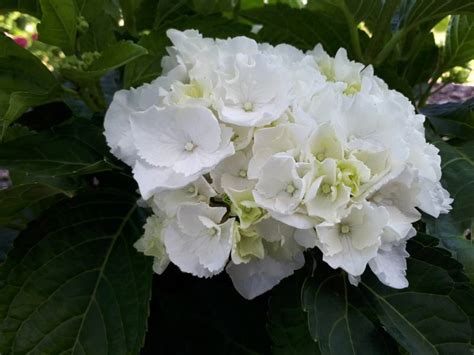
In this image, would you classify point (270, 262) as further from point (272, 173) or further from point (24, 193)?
point (24, 193)

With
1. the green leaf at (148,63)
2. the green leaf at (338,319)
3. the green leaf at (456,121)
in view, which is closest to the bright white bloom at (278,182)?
the green leaf at (338,319)

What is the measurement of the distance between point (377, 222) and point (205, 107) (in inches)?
6.4

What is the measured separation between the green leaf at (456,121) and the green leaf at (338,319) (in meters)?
0.28

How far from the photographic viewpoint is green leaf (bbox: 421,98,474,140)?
0.77 m

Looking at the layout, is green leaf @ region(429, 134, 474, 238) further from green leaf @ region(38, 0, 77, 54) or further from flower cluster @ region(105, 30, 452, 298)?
green leaf @ region(38, 0, 77, 54)

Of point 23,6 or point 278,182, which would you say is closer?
point 278,182

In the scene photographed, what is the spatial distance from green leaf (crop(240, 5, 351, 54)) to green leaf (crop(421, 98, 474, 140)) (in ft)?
0.48

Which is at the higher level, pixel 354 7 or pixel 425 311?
pixel 354 7

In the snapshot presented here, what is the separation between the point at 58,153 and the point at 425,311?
14.6 inches

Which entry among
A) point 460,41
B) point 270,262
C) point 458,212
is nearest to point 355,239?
point 270,262

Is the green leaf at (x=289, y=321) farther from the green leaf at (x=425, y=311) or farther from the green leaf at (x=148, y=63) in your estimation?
the green leaf at (x=148, y=63)

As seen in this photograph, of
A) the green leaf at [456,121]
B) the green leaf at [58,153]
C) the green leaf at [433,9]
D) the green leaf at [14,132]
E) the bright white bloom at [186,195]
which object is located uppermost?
the green leaf at [433,9]

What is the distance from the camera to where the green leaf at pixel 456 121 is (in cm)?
77

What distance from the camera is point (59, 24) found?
605mm
